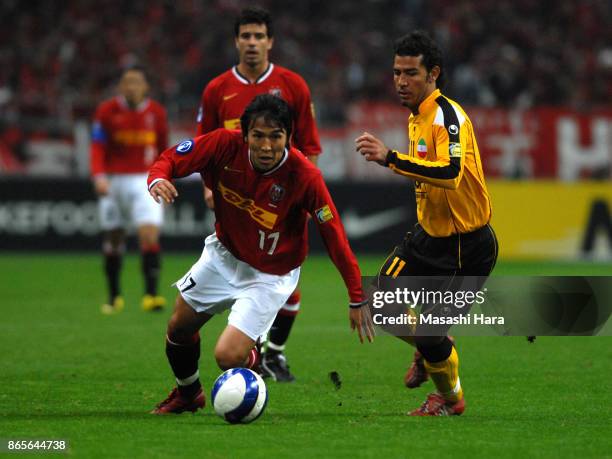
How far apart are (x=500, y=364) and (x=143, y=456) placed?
14.0 feet

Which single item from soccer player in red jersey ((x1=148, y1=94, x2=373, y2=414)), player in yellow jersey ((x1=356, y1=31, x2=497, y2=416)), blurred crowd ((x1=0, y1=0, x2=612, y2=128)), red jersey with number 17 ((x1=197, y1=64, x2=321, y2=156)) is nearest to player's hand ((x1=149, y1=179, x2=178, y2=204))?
soccer player in red jersey ((x1=148, y1=94, x2=373, y2=414))

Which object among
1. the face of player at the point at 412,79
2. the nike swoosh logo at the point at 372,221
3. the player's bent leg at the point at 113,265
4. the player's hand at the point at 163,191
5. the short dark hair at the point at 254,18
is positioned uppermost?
the short dark hair at the point at 254,18

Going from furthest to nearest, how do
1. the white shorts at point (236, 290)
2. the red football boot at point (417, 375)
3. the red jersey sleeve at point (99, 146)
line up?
1. the red jersey sleeve at point (99, 146)
2. the red football boot at point (417, 375)
3. the white shorts at point (236, 290)

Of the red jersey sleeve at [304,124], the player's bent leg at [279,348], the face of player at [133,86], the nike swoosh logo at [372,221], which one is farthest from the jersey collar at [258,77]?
the nike swoosh logo at [372,221]

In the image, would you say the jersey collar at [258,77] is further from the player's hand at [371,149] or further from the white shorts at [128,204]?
the white shorts at [128,204]

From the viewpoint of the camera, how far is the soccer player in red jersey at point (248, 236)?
19.8 ft

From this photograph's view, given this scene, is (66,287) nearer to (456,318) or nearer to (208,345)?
(208,345)

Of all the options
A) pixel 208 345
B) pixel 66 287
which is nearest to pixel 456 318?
pixel 208 345

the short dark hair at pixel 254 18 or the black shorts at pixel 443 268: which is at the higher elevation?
the short dark hair at pixel 254 18

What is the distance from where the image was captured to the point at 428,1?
22797mm

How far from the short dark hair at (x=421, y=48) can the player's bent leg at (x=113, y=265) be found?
254 inches

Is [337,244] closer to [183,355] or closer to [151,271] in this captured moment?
[183,355]

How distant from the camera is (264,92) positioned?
8.45m

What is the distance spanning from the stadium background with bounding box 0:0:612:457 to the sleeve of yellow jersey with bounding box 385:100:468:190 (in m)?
1.51
